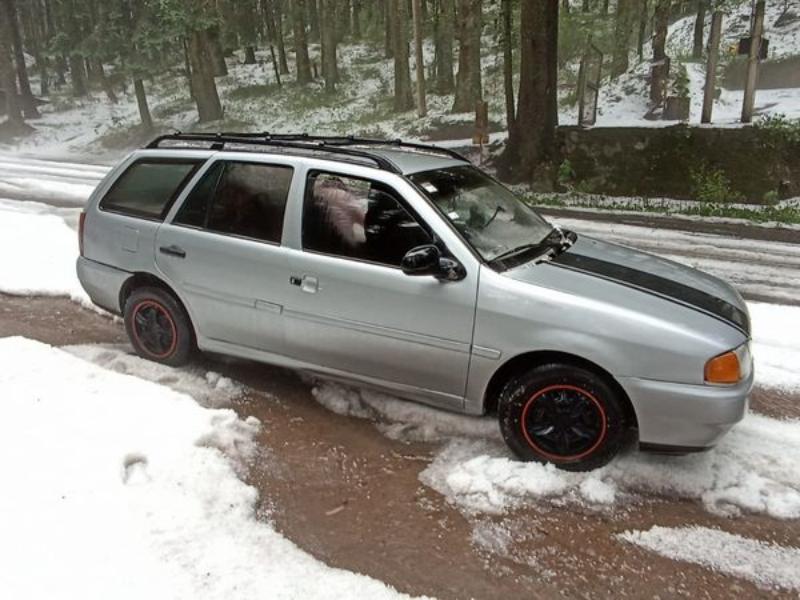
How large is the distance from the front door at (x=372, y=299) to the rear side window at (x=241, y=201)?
25 centimetres

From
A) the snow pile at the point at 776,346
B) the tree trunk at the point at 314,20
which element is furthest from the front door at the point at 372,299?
the tree trunk at the point at 314,20

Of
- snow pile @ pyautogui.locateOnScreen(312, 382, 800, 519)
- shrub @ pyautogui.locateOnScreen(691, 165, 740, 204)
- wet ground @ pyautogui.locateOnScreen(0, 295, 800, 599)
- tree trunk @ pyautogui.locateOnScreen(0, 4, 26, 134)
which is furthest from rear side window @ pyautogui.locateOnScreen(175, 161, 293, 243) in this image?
tree trunk @ pyautogui.locateOnScreen(0, 4, 26, 134)

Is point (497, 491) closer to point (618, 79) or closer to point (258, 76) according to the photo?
point (618, 79)

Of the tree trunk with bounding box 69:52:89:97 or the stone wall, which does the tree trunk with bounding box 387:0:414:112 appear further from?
the tree trunk with bounding box 69:52:89:97

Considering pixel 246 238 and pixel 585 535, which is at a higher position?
pixel 246 238

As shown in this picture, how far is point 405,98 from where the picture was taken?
81.5 ft

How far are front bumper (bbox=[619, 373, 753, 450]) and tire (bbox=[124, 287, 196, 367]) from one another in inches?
125

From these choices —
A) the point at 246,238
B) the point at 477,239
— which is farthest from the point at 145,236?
the point at 477,239

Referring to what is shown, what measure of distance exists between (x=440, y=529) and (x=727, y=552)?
4.58 ft

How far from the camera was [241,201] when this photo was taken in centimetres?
451

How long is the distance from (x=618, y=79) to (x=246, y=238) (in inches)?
738

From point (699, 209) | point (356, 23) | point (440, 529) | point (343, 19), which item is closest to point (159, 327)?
point (440, 529)

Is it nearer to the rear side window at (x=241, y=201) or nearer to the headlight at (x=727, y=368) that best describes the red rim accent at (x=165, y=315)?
the rear side window at (x=241, y=201)

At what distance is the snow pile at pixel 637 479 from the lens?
346 cm
